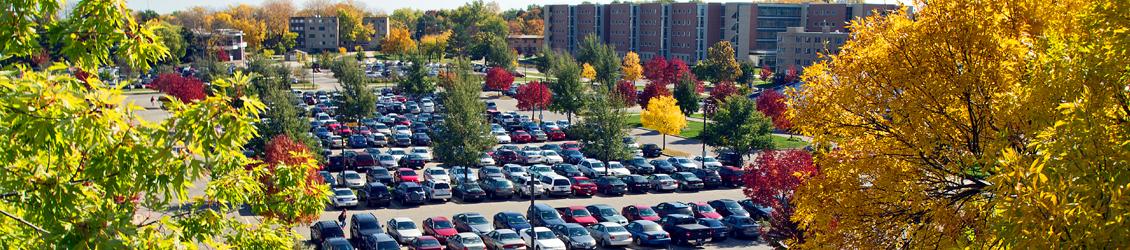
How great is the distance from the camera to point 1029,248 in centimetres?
629

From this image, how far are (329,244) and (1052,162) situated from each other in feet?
64.6

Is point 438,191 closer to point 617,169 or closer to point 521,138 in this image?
point 617,169

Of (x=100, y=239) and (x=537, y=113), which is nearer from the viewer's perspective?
(x=100, y=239)

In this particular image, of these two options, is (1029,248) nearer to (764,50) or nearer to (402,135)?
(402,135)

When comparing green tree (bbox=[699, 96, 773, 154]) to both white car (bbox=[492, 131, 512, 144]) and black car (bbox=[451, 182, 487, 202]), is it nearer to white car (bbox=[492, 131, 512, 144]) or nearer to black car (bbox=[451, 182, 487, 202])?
white car (bbox=[492, 131, 512, 144])

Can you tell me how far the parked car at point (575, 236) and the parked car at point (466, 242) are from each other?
2199mm

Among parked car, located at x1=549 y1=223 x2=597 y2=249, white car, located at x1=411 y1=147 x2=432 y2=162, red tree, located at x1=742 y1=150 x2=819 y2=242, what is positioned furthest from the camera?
white car, located at x1=411 y1=147 x2=432 y2=162

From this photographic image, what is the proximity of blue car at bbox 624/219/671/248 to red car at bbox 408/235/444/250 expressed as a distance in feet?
17.4

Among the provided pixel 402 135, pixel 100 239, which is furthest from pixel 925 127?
pixel 402 135

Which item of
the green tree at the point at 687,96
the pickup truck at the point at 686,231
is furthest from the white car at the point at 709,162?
the green tree at the point at 687,96

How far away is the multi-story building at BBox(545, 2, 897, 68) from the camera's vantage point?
106500 millimetres

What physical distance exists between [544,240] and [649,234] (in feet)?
9.74

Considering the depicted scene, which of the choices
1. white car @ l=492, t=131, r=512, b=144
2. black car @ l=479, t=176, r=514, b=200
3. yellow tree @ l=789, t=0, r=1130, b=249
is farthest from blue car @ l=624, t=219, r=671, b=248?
white car @ l=492, t=131, r=512, b=144

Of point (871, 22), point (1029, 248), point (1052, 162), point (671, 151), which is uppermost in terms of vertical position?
point (871, 22)
